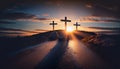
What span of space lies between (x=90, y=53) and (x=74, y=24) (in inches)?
1051

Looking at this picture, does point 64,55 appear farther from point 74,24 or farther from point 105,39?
point 74,24

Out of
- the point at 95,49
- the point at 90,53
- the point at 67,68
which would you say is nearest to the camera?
the point at 67,68

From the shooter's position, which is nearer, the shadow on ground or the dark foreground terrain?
the shadow on ground

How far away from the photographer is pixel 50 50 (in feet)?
174

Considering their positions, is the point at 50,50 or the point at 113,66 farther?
the point at 50,50

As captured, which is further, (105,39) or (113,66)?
(105,39)

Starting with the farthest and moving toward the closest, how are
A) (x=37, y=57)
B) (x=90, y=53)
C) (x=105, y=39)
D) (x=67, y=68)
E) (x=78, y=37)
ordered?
(x=78, y=37) < (x=105, y=39) < (x=90, y=53) < (x=37, y=57) < (x=67, y=68)

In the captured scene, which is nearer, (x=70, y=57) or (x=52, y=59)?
(x=52, y=59)

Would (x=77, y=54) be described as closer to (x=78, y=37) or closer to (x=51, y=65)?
(x=51, y=65)

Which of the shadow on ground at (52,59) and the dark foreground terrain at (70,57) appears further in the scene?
the dark foreground terrain at (70,57)

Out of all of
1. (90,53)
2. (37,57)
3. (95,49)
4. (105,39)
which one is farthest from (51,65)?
(105,39)

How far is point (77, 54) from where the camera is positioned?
49.5m

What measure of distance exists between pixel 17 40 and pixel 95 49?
2176 centimetres

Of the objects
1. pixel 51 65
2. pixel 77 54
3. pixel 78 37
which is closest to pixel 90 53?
pixel 77 54
